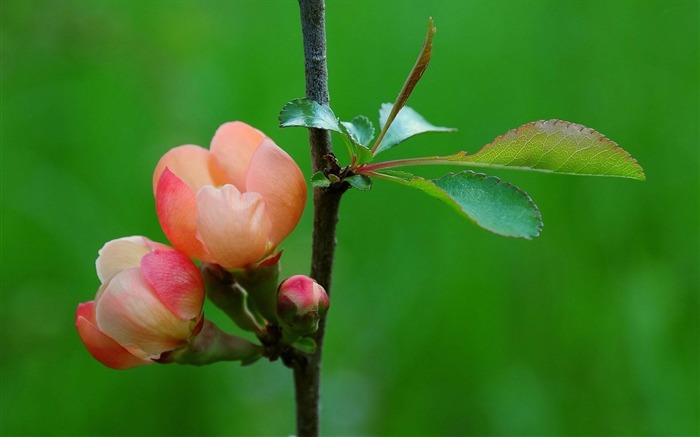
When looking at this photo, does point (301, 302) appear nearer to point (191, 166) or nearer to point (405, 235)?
point (191, 166)

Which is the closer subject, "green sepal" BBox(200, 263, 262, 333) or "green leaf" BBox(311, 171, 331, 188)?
"green leaf" BBox(311, 171, 331, 188)

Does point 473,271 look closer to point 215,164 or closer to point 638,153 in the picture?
point 638,153

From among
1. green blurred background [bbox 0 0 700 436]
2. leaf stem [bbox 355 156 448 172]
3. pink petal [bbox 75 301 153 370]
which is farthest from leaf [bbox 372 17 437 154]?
green blurred background [bbox 0 0 700 436]

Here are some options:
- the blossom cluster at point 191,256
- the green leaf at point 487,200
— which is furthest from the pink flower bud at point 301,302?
the green leaf at point 487,200

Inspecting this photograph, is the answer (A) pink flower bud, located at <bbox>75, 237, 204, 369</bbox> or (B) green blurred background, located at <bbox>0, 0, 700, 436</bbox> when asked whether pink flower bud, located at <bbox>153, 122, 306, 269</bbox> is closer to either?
(A) pink flower bud, located at <bbox>75, 237, 204, 369</bbox>

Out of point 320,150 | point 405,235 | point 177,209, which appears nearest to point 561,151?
point 320,150

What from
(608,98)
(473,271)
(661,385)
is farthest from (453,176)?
(608,98)
